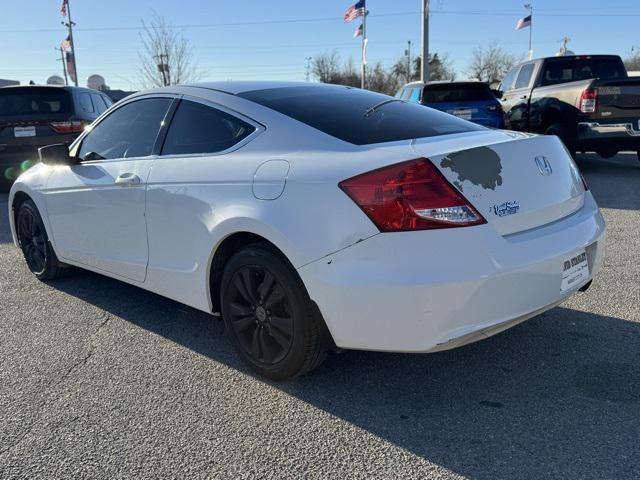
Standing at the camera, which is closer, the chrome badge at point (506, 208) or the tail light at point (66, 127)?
the chrome badge at point (506, 208)

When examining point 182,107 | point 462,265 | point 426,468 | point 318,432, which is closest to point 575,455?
point 426,468

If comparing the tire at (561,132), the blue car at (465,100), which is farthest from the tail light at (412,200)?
the blue car at (465,100)

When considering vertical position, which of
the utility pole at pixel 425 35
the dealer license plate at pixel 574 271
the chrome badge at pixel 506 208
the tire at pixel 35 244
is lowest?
the tire at pixel 35 244

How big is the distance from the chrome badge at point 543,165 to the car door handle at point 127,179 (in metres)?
2.29

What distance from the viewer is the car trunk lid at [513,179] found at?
2.54 m

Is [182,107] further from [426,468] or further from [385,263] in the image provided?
[426,468]

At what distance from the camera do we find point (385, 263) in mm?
2455

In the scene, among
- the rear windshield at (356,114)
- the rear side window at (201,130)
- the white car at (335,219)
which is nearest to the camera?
the white car at (335,219)

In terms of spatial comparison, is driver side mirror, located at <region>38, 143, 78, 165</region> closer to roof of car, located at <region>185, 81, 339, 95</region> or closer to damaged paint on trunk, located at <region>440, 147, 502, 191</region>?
roof of car, located at <region>185, 81, 339, 95</region>

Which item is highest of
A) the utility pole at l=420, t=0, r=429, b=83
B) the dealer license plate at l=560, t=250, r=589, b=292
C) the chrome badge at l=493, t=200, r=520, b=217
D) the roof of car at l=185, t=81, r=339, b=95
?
the utility pole at l=420, t=0, r=429, b=83

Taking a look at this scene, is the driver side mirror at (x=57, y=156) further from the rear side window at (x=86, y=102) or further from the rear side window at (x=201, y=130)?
the rear side window at (x=86, y=102)

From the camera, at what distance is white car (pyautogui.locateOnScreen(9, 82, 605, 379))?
8.08 feet

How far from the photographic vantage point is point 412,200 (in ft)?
8.07

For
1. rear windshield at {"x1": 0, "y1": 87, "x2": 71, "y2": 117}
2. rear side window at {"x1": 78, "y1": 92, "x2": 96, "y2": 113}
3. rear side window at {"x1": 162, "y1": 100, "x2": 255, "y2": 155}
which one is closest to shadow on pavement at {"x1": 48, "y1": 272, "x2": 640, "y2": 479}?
rear side window at {"x1": 162, "y1": 100, "x2": 255, "y2": 155}
